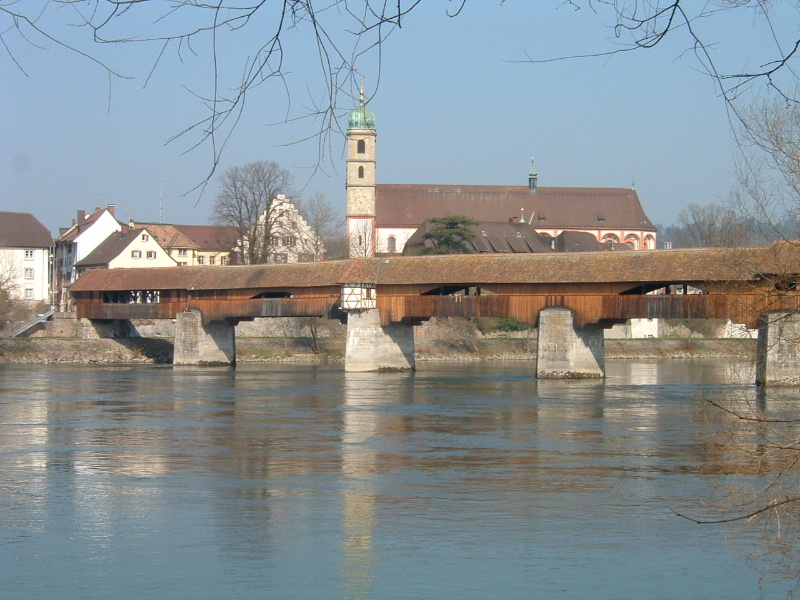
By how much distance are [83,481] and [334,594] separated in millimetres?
5865

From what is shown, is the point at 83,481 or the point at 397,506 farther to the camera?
the point at 83,481

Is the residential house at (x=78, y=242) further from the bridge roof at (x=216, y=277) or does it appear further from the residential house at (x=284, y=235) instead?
the bridge roof at (x=216, y=277)

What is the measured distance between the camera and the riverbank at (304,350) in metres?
40.3

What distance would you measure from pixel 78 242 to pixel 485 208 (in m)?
28.7

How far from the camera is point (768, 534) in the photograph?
32.4 ft

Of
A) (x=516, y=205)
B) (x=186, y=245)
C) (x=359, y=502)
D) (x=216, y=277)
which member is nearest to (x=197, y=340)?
(x=216, y=277)

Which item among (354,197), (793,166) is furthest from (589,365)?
(354,197)

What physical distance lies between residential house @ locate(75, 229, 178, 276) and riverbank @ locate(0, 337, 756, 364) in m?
11.4

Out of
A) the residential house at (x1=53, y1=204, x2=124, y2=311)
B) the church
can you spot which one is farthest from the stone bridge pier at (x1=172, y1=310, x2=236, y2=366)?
the church

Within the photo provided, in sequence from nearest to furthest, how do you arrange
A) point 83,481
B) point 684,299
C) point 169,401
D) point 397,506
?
point 397,506
point 83,481
point 169,401
point 684,299

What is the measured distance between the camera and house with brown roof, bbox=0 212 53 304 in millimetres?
57844

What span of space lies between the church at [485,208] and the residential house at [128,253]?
16.4 meters

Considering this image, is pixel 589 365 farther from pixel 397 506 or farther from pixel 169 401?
pixel 397 506

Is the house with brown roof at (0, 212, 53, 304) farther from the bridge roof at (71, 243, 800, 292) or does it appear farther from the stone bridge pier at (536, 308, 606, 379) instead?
the stone bridge pier at (536, 308, 606, 379)
